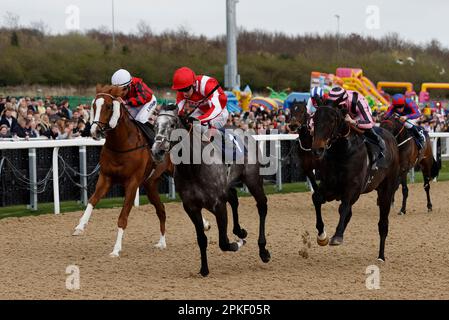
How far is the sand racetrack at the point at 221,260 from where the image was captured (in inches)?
261

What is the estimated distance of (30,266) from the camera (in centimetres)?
809

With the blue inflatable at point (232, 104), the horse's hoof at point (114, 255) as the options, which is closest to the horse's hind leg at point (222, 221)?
the horse's hoof at point (114, 255)

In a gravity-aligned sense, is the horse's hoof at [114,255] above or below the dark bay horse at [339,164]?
below

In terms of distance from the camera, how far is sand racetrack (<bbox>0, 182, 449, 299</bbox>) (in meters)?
6.64

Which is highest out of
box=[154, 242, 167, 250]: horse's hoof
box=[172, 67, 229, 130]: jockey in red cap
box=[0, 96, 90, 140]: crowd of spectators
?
box=[172, 67, 229, 130]: jockey in red cap

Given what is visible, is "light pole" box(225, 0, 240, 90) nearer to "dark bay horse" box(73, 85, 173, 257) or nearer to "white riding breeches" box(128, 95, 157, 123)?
"white riding breeches" box(128, 95, 157, 123)

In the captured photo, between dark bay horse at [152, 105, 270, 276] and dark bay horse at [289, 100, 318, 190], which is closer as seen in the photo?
dark bay horse at [152, 105, 270, 276]

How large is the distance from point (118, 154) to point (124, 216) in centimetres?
70

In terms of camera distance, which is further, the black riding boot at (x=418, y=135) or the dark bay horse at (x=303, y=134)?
the black riding boot at (x=418, y=135)

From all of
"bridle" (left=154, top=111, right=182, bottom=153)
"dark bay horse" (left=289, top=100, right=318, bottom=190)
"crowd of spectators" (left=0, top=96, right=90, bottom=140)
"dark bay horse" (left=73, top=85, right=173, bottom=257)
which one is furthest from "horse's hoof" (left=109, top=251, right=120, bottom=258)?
"crowd of spectators" (left=0, top=96, right=90, bottom=140)

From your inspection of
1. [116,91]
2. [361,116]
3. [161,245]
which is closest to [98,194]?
[161,245]

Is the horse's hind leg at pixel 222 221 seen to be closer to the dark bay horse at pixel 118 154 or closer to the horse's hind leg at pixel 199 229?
the horse's hind leg at pixel 199 229

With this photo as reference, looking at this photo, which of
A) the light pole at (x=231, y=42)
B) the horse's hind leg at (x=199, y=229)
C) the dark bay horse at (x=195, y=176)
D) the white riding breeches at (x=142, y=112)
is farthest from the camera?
the light pole at (x=231, y=42)

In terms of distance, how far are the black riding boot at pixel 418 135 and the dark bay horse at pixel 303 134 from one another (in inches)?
78.0
